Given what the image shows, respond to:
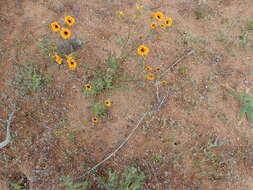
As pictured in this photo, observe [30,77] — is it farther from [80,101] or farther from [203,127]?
[203,127]

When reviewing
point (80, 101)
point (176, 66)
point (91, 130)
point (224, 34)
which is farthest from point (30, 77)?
point (224, 34)

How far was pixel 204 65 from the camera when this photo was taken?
3.65 metres

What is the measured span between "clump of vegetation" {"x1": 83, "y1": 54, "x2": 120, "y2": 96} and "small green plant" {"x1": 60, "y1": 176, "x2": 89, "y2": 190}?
1176mm

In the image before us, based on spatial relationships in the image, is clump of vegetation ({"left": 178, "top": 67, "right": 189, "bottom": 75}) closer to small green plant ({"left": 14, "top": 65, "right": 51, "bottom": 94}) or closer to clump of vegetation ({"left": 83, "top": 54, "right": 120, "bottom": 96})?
clump of vegetation ({"left": 83, "top": 54, "right": 120, "bottom": 96})

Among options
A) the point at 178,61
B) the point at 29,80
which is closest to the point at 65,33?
the point at 29,80

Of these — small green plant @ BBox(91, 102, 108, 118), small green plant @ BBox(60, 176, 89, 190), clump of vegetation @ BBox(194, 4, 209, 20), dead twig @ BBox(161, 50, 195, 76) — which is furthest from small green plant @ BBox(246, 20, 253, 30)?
small green plant @ BBox(60, 176, 89, 190)

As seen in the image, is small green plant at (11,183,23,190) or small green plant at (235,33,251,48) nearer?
small green plant at (11,183,23,190)

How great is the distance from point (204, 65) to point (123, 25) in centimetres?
152

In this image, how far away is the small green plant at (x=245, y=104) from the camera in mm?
3275

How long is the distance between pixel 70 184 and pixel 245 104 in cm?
265

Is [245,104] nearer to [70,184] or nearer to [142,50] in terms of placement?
[142,50]

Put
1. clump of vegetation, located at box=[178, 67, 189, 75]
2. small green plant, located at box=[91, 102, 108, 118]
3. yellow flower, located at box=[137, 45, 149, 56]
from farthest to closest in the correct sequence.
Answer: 1. clump of vegetation, located at box=[178, 67, 189, 75]
2. small green plant, located at box=[91, 102, 108, 118]
3. yellow flower, located at box=[137, 45, 149, 56]

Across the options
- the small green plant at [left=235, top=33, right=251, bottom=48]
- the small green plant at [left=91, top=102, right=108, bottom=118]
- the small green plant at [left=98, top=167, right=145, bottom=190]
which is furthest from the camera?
the small green plant at [left=235, top=33, right=251, bottom=48]

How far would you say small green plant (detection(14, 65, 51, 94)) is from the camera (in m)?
3.33
